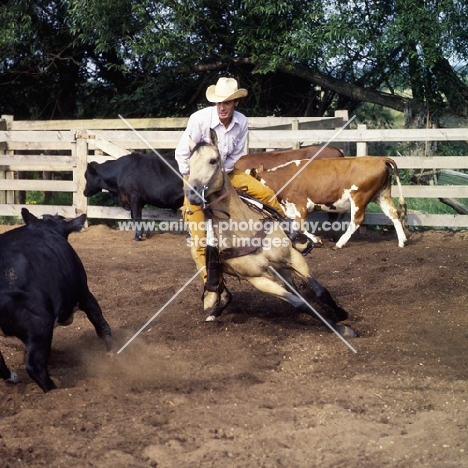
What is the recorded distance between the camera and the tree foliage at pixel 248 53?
49.1 feet

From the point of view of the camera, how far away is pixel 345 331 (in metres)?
7.02

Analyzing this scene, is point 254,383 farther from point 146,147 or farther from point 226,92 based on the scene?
point 146,147

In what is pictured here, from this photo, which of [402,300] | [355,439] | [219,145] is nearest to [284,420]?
[355,439]

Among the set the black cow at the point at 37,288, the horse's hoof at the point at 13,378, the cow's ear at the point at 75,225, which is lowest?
the horse's hoof at the point at 13,378

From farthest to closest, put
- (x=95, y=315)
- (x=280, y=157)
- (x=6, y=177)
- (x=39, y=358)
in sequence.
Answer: (x=6, y=177) < (x=280, y=157) < (x=95, y=315) < (x=39, y=358)

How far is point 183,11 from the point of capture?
51.1 ft

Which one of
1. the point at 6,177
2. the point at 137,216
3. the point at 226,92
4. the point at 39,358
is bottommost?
the point at 137,216

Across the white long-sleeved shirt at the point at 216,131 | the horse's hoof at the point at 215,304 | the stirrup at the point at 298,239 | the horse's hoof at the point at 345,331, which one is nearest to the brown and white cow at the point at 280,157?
the stirrup at the point at 298,239

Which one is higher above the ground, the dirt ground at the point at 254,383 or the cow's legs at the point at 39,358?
the cow's legs at the point at 39,358

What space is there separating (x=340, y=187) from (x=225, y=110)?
500 cm

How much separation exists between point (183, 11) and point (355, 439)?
493 inches

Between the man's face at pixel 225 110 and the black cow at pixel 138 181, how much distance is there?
19.2ft

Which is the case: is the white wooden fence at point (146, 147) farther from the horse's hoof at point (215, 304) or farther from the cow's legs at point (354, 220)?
the horse's hoof at point (215, 304)

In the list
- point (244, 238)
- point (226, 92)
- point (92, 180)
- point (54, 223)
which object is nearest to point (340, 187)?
point (92, 180)
